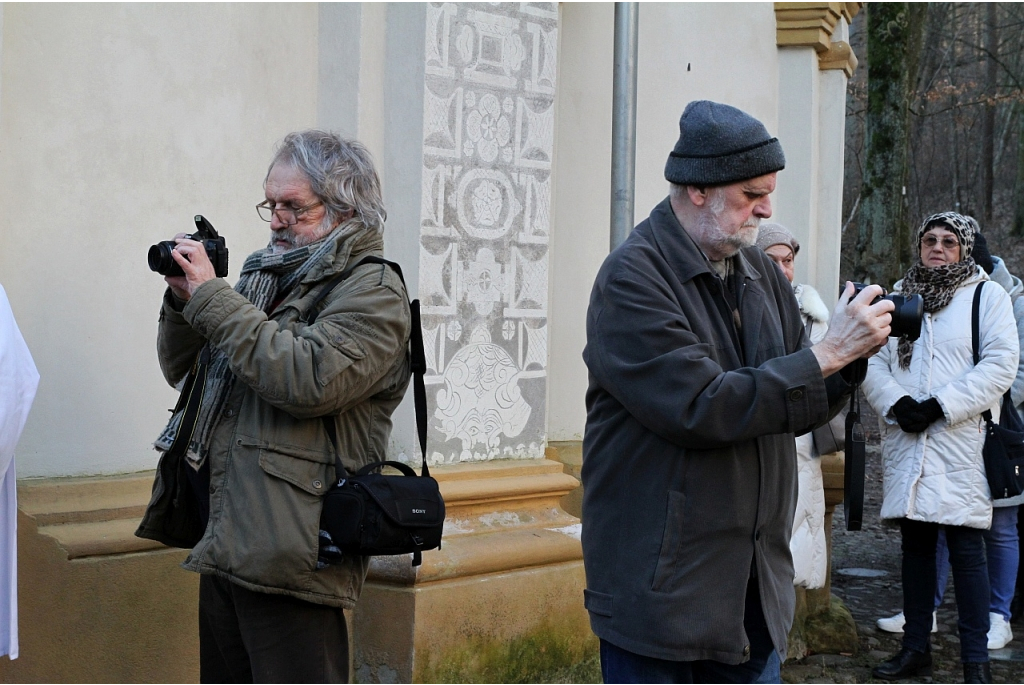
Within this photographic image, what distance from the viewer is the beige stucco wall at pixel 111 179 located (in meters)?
3.94

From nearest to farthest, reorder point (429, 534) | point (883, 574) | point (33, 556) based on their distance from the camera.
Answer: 1. point (429, 534)
2. point (33, 556)
3. point (883, 574)

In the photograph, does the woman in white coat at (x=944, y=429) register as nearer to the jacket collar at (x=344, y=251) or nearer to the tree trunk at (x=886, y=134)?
the jacket collar at (x=344, y=251)

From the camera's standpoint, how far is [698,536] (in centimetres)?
248

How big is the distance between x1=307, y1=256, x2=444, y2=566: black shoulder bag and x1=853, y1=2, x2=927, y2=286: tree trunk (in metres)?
11.0

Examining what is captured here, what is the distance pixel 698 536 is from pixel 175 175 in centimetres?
258

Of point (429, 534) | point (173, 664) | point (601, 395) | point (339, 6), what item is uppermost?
point (339, 6)

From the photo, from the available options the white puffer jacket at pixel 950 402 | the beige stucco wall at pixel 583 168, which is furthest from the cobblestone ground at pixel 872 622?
the beige stucco wall at pixel 583 168

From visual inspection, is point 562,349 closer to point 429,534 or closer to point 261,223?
point 261,223

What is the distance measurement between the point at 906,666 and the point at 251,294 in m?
3.64

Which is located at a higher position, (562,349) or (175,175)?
(175,175)

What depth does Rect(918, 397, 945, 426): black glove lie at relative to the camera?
5.23 m

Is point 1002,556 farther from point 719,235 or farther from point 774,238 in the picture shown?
point 719,235

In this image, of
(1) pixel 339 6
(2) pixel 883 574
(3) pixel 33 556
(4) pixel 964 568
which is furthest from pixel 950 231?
(3) pixel 33 556

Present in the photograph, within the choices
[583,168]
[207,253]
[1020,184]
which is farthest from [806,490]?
[1020,184]
